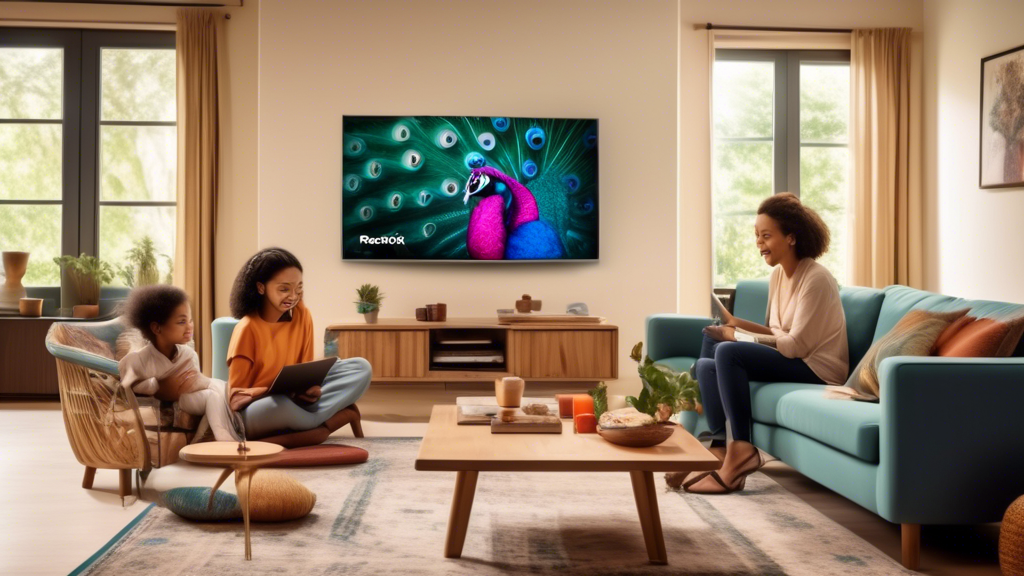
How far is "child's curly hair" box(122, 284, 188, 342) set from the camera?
11.3 feet

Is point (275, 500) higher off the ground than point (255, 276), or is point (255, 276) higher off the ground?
point (255, 276)

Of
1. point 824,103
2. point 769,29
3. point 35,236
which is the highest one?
point 769,29

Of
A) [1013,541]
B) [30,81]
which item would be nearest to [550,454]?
[1013,541]

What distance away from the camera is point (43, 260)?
19.8 ft

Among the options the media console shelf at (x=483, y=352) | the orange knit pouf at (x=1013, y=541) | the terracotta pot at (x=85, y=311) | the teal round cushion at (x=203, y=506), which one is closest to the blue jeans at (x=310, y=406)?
the teal round cushion at (x=203, y=506)

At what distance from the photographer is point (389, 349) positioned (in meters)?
5.17

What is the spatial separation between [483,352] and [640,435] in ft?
9.07

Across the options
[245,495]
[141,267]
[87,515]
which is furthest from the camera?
[141,267]

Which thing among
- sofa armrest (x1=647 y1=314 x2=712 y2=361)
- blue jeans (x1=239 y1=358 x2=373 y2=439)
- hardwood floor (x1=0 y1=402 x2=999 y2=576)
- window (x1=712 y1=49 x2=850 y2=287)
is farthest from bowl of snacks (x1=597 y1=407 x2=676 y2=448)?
window (x1=712 y1=49 x2=850 y2=287)

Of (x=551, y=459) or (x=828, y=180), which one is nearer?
(x=551, y=459)

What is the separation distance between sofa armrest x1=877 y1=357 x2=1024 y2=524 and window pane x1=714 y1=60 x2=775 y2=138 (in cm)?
394

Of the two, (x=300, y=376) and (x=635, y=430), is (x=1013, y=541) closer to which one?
(x=635, y=430)

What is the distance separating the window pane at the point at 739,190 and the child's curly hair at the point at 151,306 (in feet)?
12.4

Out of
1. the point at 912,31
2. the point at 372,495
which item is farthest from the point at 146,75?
the point at 912,31
